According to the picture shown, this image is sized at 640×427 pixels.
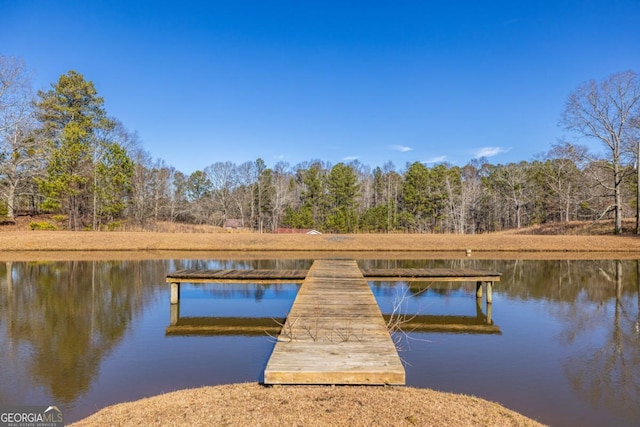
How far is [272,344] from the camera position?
830 cm

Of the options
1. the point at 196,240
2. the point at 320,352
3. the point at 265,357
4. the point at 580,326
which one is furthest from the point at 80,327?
the point at 196,240

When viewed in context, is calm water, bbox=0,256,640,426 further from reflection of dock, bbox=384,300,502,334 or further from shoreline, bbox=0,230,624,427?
shoreline, bbox=0,230,624,427

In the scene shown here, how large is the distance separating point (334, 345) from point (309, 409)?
1788 millimetres

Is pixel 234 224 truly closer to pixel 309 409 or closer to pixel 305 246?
pixel 305 246

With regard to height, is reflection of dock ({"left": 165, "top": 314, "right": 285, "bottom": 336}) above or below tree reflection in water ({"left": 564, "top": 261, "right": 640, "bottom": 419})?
below

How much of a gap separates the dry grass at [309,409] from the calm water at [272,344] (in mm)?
1219

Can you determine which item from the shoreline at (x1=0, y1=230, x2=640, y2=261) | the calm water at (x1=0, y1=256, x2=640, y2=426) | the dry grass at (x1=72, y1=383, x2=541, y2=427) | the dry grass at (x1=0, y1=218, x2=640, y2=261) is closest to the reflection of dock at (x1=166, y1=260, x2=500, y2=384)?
the dry grass at (x1=72, y1=383, x2=541, y2=427)

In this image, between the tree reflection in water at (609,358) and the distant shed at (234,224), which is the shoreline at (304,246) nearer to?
the tree reflection in water at (609,358)

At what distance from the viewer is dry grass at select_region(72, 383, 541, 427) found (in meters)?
4.02

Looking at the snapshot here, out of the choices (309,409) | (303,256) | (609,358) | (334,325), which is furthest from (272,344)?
(303,256)

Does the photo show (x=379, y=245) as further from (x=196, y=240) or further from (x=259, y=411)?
(x=259, y=411)

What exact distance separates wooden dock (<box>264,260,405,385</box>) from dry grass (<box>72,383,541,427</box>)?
0.14 metres

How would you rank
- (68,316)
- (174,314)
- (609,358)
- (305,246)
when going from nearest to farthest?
(609,358) → (68,316) → (174,314) → (305,246)

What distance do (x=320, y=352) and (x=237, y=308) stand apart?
6662 mm
